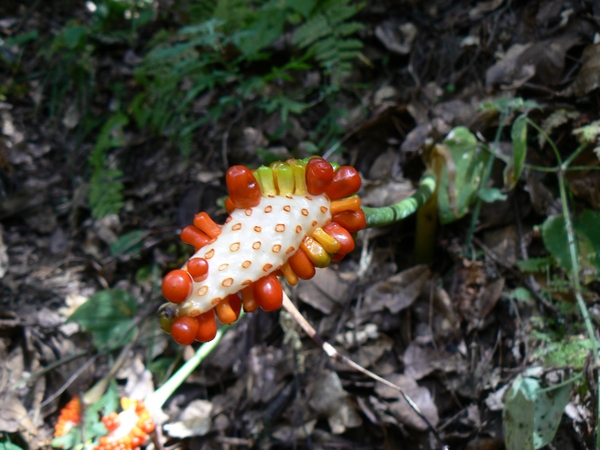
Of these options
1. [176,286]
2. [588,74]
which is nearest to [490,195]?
[588,74]

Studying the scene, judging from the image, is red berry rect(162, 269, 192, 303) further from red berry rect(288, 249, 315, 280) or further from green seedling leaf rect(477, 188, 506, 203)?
green seedling leaf rect(477, 188, 506, 203)

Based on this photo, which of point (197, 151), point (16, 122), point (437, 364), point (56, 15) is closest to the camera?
point (437, 364)

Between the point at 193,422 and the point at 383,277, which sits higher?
the point at 383,277

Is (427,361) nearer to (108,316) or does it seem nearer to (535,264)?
(535,264)

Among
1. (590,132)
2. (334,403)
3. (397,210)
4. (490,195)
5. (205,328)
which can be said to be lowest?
(334,403)

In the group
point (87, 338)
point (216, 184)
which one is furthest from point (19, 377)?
point (216, 184)

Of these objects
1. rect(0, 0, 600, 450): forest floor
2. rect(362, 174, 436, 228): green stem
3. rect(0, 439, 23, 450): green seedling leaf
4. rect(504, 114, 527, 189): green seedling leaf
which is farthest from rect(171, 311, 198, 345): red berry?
rect(0, 439, 23, 450): green seedling leaf

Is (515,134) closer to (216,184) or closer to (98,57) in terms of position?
(216,184)
